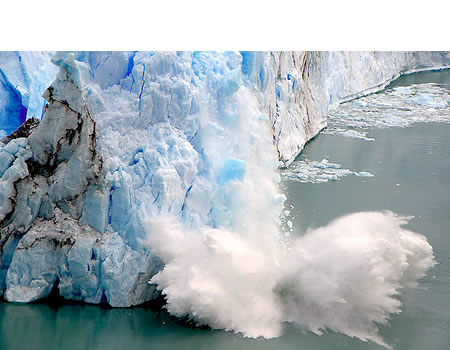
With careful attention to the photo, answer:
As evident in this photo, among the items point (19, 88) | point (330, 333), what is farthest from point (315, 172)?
point (19, 88)

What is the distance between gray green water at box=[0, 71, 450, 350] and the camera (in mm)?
4465

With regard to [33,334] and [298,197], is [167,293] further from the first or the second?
[298,197]

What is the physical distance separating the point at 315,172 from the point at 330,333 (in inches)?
162

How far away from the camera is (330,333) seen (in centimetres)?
471

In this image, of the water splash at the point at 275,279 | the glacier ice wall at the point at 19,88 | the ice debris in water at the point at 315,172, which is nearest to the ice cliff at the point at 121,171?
the water splash at the point at 275,279

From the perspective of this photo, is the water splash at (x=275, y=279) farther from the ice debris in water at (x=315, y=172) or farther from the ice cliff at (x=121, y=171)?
the ice debris in water at (x=315, y=172)

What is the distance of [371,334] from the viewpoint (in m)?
4.72

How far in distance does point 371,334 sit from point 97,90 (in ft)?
10.2

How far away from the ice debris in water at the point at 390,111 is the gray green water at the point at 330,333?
2.29 m

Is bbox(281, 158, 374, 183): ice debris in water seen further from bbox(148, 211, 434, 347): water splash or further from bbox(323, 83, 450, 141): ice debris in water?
bbox(148, 211, 434, 347): water splash

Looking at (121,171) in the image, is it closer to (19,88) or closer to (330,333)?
(330,333)

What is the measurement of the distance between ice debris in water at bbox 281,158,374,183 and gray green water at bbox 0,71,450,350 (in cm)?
16

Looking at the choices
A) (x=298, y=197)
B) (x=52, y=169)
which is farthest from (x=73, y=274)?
(x=298, y=197)

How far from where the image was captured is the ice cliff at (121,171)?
4.77 m
